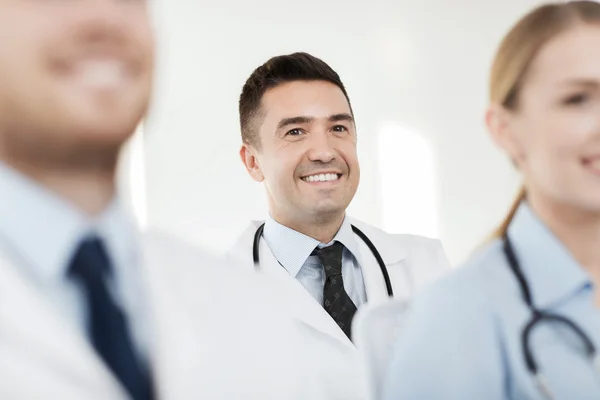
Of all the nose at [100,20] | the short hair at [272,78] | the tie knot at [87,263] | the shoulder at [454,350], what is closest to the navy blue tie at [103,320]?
the tie knot at [87,263]

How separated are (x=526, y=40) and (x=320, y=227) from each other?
486 millimetres

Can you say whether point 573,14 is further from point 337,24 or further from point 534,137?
point 337,24

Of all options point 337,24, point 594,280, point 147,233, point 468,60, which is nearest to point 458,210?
point 468,60

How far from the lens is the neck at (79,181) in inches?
13.1

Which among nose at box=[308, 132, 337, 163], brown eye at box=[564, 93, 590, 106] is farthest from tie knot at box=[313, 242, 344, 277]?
brown eye at box=[564, 93, 590, 106]

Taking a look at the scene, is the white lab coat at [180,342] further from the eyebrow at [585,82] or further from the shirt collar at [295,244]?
the shirt collar at [295,244]

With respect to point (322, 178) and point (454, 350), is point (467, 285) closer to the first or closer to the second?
point (454, 350)

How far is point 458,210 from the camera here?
149 centimetres

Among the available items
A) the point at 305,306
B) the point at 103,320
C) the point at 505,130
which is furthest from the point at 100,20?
the point at 305,306

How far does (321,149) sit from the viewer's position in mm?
983

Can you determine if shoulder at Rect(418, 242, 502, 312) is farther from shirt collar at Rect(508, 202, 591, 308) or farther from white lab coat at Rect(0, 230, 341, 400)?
white lab coat at Rect(0, 230, 341, 400)

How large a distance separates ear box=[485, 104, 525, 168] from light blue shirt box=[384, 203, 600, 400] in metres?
0.06

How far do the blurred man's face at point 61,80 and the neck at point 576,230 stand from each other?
14.5 inches

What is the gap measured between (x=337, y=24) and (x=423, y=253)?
99 cm
